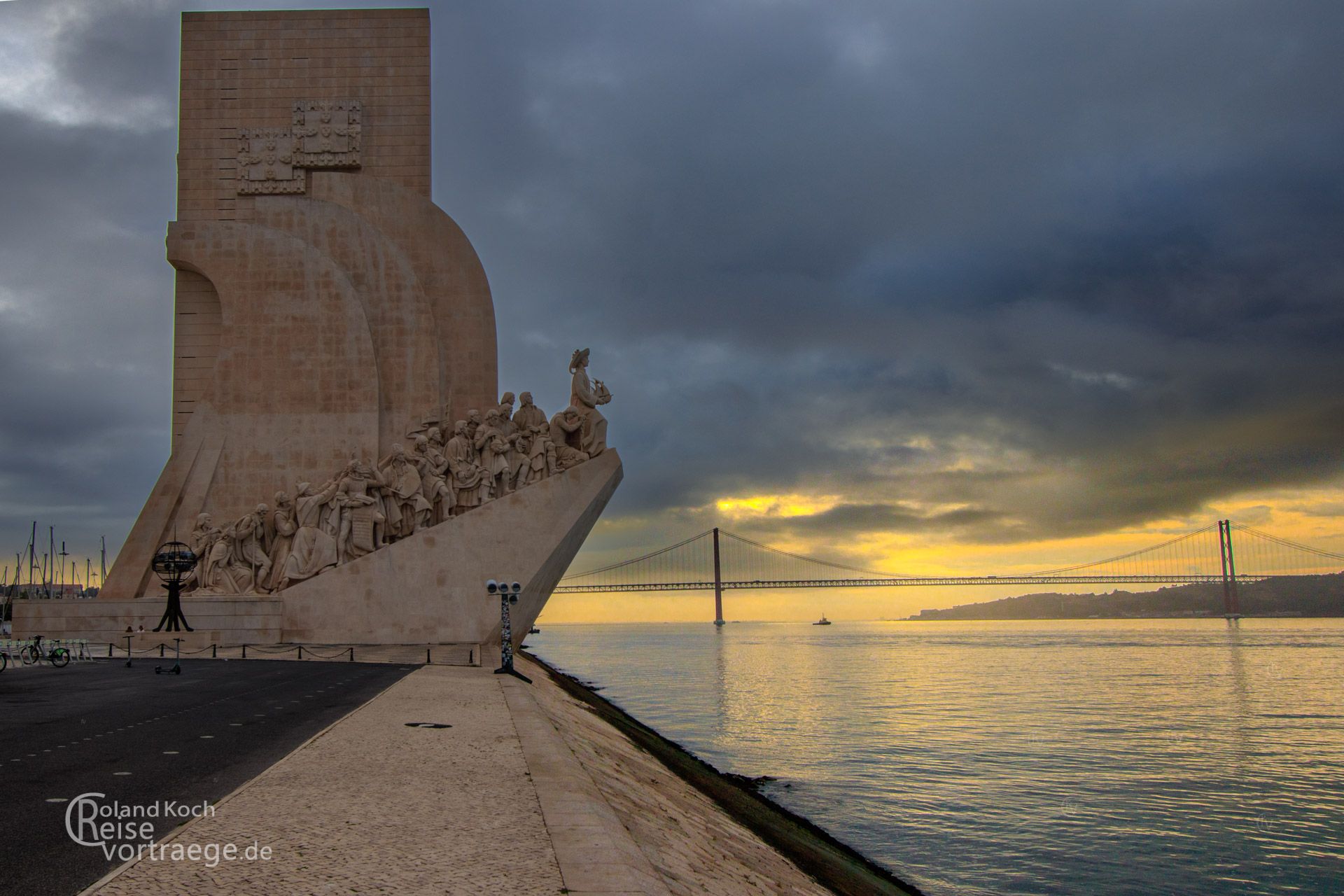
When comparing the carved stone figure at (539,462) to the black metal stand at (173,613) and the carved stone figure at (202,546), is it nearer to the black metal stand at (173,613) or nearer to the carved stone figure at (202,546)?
the carved stone figure at (202,546)

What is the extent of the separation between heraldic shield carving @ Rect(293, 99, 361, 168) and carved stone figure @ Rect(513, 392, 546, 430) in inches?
180

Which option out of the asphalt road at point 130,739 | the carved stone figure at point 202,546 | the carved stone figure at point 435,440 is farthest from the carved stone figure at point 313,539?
the asphalt road at point 130,739

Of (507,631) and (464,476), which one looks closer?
(507,631)

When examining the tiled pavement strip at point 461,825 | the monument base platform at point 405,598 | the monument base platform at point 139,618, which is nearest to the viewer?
the tiled pavement strip at point 461,825

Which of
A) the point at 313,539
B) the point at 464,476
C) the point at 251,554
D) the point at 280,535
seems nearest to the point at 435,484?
the point at 464,476

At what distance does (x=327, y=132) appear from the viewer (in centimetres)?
1447

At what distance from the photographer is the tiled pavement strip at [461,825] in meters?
2.29

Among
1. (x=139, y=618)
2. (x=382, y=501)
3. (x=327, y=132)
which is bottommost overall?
(x=139, y=618)

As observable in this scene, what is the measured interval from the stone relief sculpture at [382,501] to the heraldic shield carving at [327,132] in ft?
15.1

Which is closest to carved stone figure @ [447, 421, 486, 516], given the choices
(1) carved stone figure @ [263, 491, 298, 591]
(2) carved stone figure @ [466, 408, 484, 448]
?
(2) carved stone figure @ [466, 408, 484, 448]

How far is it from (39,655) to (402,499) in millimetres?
3911

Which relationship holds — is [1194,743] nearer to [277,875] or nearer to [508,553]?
[508,553]

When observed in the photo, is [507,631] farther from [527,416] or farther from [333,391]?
[333,391]

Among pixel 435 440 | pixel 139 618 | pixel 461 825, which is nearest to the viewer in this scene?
pixel 461 825
